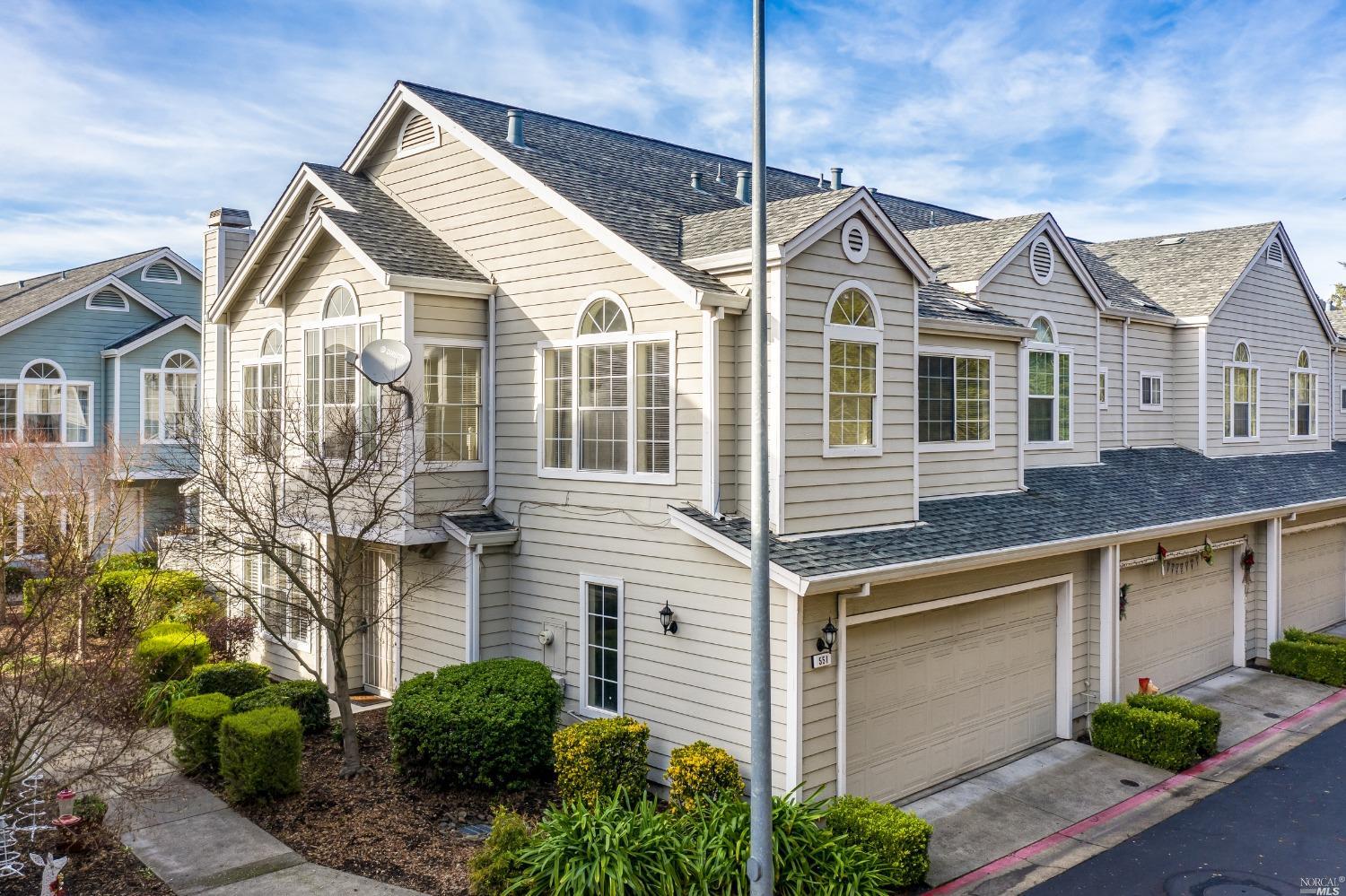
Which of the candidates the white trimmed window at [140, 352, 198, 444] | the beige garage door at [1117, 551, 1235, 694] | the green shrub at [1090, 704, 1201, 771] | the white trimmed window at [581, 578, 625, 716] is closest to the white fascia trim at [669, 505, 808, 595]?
the white trimmed window at [581, 578, 625, 716]

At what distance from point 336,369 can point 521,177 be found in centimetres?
392

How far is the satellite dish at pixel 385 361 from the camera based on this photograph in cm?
1213

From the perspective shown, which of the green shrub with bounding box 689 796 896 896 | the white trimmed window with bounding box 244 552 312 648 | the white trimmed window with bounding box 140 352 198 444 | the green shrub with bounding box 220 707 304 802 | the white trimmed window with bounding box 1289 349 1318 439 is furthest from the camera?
the white trimmed window with bounding box 140 352 198 444

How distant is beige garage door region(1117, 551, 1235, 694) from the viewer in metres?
15.4

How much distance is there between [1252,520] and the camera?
17.0 m

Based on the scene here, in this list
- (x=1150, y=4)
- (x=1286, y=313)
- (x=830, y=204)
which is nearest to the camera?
(x=830, y=204)

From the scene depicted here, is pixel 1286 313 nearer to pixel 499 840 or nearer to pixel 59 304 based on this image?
pixel 499 840

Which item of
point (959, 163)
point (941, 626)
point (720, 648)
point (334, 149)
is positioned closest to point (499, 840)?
point (720, 648)

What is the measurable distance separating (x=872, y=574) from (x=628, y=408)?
3612mm

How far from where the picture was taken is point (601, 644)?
39.4 ft

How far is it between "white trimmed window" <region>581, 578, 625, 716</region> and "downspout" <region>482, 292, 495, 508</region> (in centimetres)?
233

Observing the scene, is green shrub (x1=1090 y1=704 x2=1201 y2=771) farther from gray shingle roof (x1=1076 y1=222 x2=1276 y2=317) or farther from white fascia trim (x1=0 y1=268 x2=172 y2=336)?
white fascia trim (x1=0 y1=268 x2=172 y2=336)

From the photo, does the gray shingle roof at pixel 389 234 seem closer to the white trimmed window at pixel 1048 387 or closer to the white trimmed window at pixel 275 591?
the white trimmed window at pixel 275 591

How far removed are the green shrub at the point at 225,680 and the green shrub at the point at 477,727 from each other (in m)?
3.51
